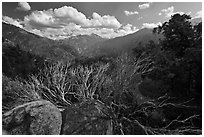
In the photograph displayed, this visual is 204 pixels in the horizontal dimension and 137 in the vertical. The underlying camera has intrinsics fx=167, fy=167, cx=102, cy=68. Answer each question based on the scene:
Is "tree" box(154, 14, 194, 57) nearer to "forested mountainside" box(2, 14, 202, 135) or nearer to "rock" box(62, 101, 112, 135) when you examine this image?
"forested mountainside" box(2, 14, 202, 135)

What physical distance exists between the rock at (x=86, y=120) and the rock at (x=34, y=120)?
314 millimetres

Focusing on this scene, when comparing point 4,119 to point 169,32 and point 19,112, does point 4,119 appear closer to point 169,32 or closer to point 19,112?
point 19,112

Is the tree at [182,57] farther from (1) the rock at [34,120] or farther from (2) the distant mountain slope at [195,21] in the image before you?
(1) the rock at [34,120]

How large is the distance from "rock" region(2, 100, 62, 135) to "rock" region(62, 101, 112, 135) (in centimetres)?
31

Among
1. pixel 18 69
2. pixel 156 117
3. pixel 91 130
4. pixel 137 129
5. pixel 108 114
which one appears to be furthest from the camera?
pixel 18 69

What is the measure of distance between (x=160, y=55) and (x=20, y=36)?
204 meters

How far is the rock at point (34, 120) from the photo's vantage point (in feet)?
16.1

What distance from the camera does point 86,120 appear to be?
5516 millimetres

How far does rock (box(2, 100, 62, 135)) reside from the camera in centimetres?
490

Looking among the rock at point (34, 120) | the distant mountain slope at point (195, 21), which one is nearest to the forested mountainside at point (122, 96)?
the rock at point (34, 120)

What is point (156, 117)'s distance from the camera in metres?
9.18

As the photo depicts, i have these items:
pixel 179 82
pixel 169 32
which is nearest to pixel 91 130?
pixel 179 82

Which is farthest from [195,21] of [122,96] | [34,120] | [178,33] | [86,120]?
[34,120]

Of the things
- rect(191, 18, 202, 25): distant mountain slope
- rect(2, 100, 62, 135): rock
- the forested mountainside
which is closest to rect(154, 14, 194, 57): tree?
the forested mountainside
